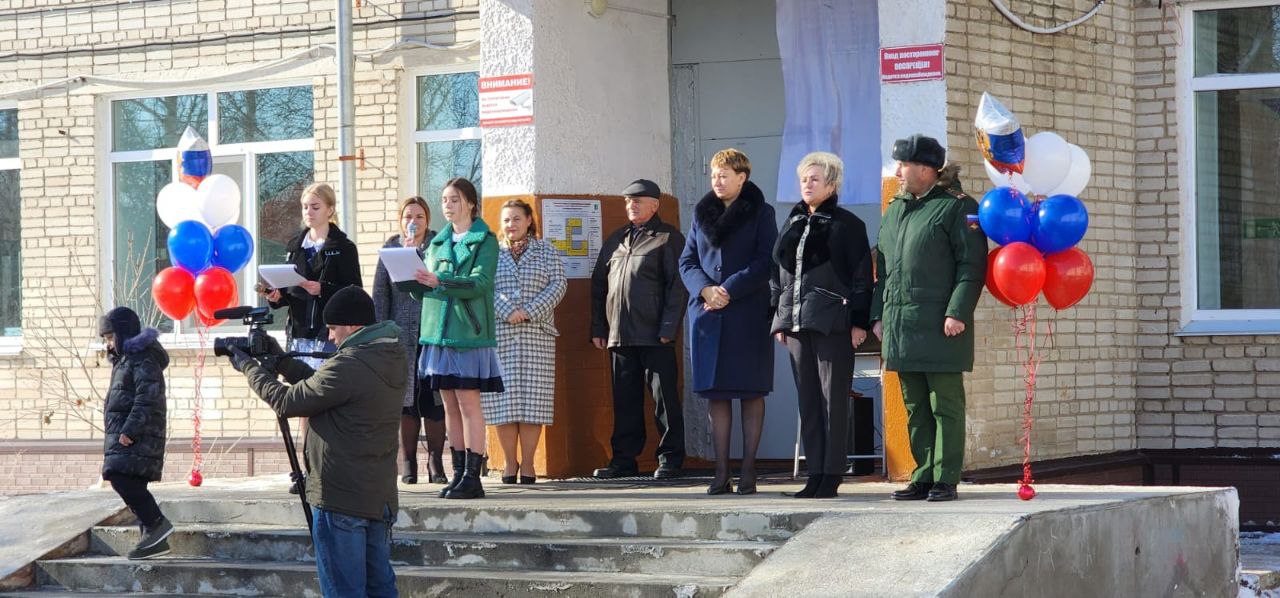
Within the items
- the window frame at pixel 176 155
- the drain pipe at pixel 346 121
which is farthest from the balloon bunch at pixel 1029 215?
the window frame at pixel 176 155

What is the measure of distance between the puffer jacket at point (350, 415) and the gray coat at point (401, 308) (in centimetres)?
295

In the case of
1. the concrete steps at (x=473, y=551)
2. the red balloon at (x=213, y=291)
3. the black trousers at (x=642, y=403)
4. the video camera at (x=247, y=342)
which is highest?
the red balloon at (x=213, y=291)

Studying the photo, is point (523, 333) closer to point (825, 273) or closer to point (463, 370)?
point (463, 370)

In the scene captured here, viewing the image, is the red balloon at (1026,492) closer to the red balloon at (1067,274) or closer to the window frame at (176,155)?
the red balloon at (1067,274)

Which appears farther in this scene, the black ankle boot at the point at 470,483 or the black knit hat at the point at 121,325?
the black ankle boot at the point at 470,483

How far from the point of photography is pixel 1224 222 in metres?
10.5

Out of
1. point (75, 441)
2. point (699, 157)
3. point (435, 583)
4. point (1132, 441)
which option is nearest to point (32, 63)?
point (75, 441)

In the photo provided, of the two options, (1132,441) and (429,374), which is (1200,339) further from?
(429,374)

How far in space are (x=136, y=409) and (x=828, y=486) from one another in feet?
10.8

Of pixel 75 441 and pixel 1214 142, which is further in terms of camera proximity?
pixel 75 441

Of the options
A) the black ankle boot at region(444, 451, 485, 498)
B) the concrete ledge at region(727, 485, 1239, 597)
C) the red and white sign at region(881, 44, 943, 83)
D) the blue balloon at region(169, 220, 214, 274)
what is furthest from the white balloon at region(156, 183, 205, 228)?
the concrete ledge at region(727, 485, 1239, 597)

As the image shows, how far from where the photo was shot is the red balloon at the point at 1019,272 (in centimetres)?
738

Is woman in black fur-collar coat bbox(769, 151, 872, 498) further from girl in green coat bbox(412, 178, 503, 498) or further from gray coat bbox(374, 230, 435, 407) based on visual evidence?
gray coat bbox(374, 230, 435, 407)

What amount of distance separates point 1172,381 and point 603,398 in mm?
3422
